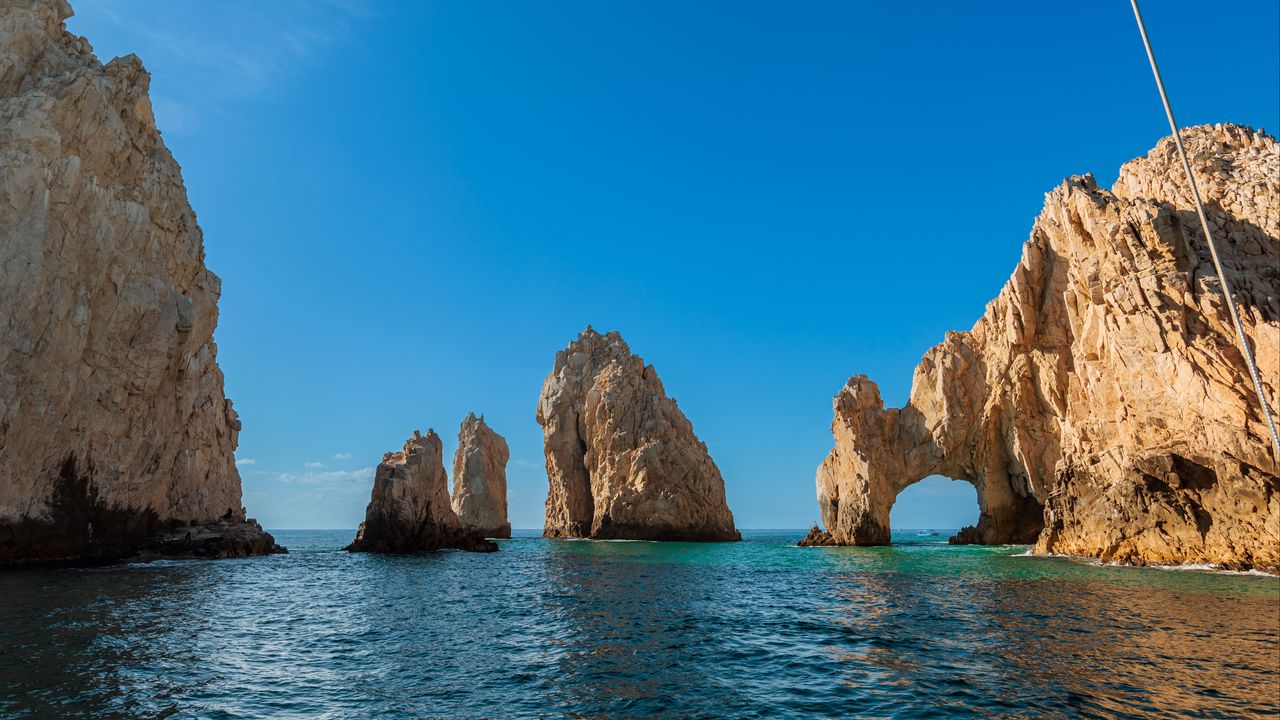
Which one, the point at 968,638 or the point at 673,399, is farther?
the point at 673,399

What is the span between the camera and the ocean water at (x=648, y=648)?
40.2 ft

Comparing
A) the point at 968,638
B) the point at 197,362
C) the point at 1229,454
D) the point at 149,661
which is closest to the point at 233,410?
the point at 197,362

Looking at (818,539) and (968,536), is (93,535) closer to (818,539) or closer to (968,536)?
(818,539)

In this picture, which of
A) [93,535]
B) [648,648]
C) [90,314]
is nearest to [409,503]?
[93,535]

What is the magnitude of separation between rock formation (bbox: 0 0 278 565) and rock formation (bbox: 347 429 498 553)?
1010 cm

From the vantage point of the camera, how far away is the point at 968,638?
1788 centimetres

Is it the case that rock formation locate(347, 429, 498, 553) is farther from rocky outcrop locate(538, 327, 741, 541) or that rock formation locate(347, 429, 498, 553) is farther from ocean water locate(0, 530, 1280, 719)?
rocky outcrop locate(538, 327, 741, 541)

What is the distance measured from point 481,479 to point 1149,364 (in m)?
92.3

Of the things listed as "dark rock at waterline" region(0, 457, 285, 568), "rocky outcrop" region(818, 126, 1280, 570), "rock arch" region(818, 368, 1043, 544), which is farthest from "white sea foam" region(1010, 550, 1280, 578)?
"dark rock at waterline" region(0, 457, 285, 568)

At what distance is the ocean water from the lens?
12258 mm

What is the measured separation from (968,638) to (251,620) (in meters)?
22.2

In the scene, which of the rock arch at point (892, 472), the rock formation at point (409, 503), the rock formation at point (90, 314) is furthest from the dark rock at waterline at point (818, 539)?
the rock formation at point (90, 314)

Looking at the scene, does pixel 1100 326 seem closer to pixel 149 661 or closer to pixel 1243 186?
pixel 1243 186

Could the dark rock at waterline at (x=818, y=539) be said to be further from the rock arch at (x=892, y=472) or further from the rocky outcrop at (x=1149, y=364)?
the rocky outcrop at (x=1149, y=364)
